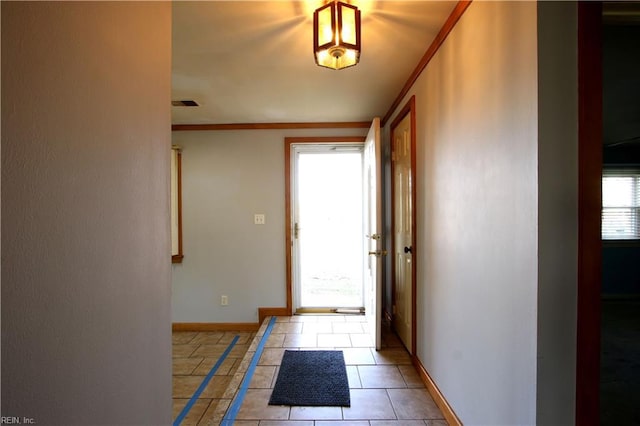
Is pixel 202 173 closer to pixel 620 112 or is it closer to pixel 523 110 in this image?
pixel 523 110

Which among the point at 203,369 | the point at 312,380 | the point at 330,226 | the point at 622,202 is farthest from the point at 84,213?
the point at 622,202

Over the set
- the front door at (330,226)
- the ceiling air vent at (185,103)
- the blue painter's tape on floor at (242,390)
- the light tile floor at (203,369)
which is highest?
the ceiling air vent at (185,103)

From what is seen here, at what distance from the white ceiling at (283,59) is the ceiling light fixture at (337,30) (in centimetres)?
19

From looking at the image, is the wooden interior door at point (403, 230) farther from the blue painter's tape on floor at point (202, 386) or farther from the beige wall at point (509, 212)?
the blue painter's tape on floor at point (202, 386)

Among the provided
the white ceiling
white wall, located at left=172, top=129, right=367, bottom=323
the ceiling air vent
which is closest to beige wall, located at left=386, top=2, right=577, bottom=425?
the white ceiling

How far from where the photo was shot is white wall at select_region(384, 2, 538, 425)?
3.33ft

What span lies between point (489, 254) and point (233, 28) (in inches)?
69.8

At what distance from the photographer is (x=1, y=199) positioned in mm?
505

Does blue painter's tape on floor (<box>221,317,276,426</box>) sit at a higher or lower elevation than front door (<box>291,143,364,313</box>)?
lower

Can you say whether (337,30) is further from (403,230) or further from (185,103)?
(185,103)

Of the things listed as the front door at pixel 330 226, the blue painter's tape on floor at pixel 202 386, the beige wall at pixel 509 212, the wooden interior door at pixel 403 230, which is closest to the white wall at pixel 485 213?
the beige wall at pixel 509 212

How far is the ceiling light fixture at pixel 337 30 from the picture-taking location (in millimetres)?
1303

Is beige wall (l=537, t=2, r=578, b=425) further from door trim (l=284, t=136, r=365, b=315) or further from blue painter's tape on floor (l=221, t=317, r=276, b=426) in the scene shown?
door trim (l=284, t=136, r=365, b=315)

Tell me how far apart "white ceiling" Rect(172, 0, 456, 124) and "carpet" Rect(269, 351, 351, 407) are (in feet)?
7.42
